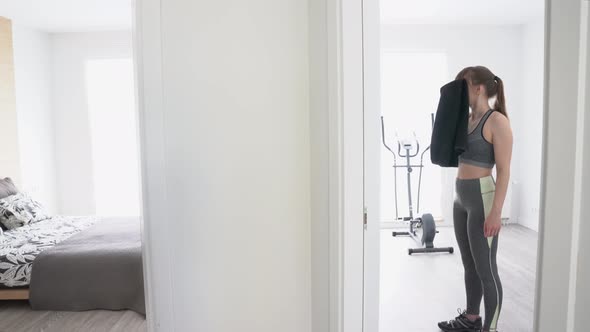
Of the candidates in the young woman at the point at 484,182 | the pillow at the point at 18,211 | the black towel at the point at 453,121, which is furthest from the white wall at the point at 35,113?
the young woman at the point at 484,182

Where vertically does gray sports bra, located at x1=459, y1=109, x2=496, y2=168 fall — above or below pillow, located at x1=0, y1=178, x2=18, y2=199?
above

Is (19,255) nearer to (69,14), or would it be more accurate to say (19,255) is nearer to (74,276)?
(74,276)

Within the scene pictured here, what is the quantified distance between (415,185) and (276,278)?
3.79 meters

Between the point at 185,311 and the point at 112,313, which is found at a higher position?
the point at 185,311

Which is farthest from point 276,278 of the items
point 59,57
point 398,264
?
point 59,57

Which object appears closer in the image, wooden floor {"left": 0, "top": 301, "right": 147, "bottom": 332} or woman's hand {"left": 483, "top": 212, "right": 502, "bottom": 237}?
woman's hand {"left": 483, "top": 212, "right": 502, "bottom": 237}

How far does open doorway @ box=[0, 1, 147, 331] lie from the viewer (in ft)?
9.33

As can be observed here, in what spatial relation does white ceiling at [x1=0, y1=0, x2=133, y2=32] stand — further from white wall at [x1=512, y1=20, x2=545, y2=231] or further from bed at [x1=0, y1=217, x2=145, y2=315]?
white wall at [x1=512, y1=20, x2=545, y2=231]

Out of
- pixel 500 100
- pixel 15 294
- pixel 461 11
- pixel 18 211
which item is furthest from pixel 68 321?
pixel 461 11

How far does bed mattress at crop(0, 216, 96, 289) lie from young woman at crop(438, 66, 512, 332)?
300 centimetres

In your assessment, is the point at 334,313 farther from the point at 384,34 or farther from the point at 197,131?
the point at 384,34

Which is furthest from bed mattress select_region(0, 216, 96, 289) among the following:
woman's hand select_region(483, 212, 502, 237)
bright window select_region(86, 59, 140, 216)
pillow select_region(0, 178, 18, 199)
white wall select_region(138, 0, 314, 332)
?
woman's hand select_region(483, 212, 502, 237)

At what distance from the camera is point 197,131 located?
1520mm

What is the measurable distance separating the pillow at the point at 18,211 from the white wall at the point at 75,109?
1.55 metres
